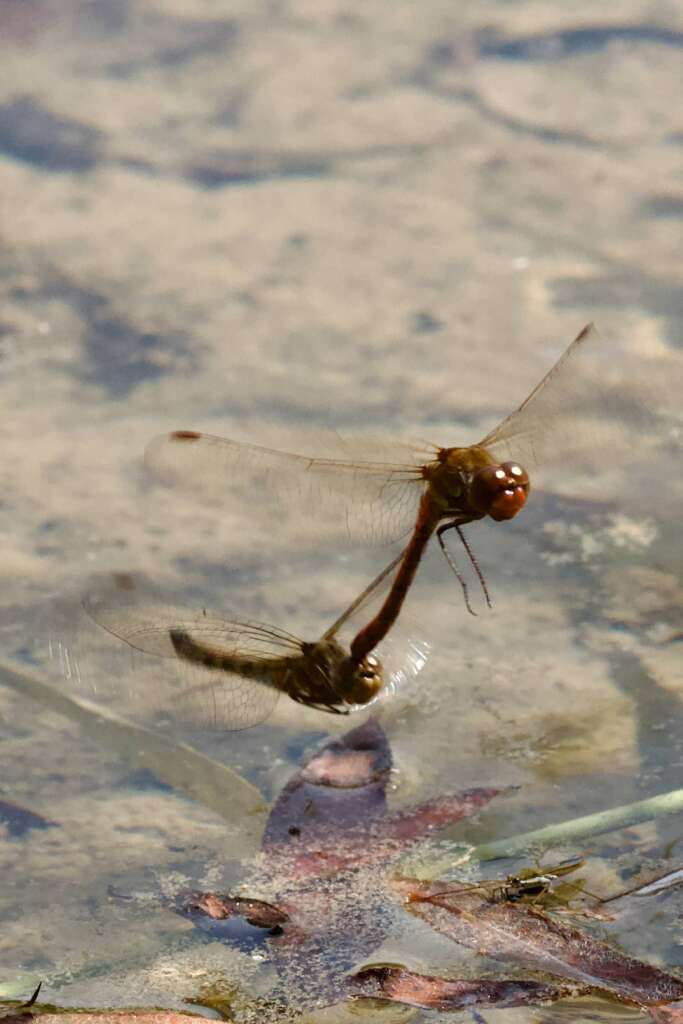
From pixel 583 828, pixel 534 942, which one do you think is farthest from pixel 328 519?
pixel 534 942

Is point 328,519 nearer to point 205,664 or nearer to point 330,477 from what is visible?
point 330,477

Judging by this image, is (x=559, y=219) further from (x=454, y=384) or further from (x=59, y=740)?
(x=59, y=740)

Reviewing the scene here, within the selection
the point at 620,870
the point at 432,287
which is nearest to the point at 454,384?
the point at 432,287

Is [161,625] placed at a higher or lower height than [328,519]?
lower

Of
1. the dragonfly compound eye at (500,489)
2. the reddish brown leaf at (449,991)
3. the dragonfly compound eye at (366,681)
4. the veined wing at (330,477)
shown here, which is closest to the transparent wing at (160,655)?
the dragonfly compound eye at (366,681)

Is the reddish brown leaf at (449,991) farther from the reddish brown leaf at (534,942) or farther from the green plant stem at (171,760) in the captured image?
the green plant stem at (171,760)

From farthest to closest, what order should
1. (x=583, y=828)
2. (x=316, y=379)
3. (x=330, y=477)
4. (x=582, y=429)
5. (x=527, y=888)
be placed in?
(x=316, y=379)
(x=582, y=429)
(x=330, y=477)
(x=583, y=828)
(x=527, y=888)

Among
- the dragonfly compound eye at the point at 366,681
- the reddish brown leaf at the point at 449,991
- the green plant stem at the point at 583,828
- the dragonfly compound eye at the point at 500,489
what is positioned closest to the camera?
the reddish brown leaf at the point at 449,991
